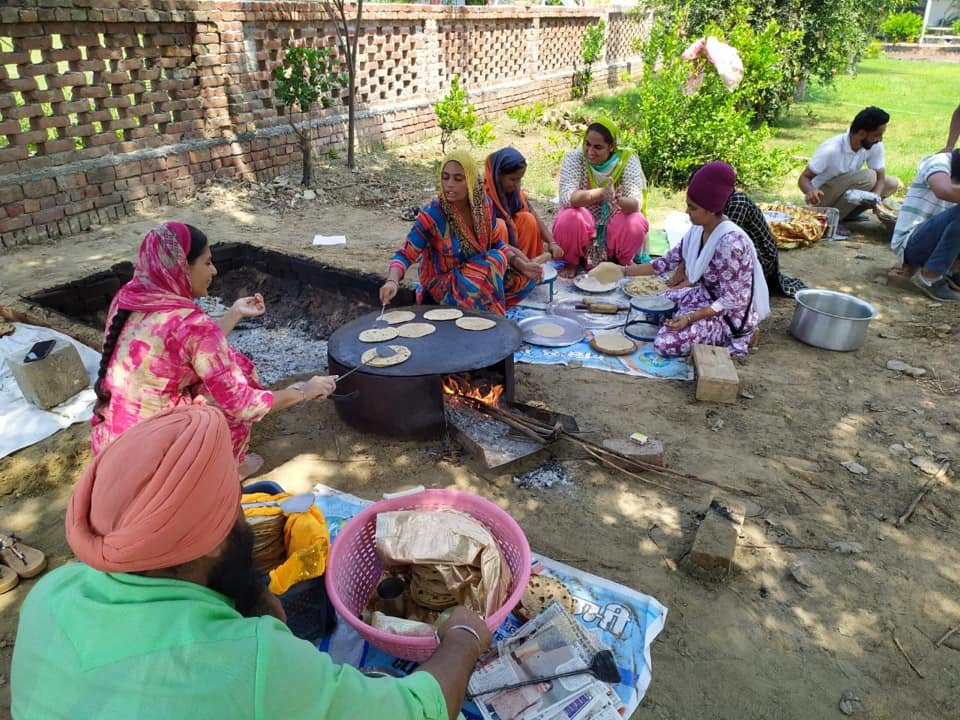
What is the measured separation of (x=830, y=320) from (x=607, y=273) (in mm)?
1604

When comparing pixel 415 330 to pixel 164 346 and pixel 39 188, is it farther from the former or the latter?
pixel 39 188

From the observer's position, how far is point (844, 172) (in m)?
6.26

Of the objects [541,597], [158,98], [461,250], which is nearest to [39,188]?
[158,98]

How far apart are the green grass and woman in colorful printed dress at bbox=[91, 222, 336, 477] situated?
23.7 ft

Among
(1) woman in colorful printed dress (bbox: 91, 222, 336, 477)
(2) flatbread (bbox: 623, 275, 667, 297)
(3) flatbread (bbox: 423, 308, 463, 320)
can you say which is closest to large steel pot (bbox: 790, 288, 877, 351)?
(2) flatbread (bbox: 623, 275, 667, 297)

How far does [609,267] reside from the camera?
194 inches

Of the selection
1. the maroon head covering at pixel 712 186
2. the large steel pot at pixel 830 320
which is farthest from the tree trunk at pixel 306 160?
the large steel pot at pixel 830 320

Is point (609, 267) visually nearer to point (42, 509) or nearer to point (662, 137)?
point (662, 137)

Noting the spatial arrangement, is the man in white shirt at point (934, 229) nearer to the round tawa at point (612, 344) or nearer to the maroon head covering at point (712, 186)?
the maroon head covering at point (712, 186)

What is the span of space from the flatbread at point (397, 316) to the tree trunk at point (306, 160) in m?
4.45

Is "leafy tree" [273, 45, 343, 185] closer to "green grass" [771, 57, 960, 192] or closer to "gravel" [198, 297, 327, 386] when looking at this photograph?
"gravel" [198, 297, 327, 386]

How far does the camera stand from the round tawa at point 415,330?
3.29m

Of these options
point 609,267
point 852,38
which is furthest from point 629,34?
point 609,267

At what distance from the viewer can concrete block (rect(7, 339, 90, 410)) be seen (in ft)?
11.0
